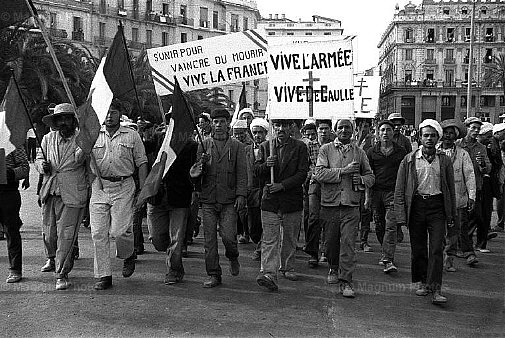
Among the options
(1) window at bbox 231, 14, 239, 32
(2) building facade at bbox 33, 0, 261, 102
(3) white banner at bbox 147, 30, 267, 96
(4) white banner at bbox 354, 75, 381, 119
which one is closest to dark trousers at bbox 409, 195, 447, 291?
(3) white banner at bbox 147, 30, 267, 96

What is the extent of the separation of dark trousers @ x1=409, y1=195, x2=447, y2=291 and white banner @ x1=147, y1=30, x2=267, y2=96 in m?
3.62

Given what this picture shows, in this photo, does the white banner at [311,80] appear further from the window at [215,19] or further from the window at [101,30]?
the window at [215,19]

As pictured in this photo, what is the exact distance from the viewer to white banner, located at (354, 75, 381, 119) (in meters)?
10.7

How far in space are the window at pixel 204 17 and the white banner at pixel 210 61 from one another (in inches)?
2507

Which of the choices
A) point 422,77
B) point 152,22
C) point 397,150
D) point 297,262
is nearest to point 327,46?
point 397,150

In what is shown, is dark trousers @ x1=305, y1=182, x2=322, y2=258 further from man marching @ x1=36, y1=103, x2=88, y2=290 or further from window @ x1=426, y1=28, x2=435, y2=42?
window @ x1=426, y1=28, x2=435, y2=42

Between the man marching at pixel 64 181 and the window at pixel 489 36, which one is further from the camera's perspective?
the window at pixel 489 36

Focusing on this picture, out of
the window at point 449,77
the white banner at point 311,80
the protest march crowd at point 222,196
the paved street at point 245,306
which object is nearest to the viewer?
the paved street at point 245,306

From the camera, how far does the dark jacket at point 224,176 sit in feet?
23.1

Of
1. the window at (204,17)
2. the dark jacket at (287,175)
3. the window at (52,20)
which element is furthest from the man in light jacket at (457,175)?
the window at (204,17)

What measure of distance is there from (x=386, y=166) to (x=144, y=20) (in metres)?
60.3

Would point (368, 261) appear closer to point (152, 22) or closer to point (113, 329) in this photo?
point (113, 329)

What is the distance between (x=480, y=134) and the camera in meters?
9.62

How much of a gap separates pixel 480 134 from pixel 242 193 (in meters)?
4.47
